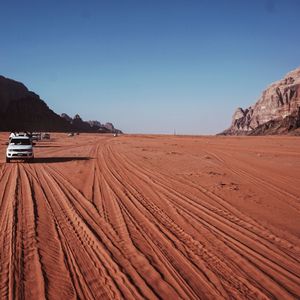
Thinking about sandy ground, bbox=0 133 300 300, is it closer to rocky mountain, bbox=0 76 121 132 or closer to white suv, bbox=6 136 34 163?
white suv, bbox=6 136 34 163

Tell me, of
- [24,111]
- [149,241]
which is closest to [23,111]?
[24,111]

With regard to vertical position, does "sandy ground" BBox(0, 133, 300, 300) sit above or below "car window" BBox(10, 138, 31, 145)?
below

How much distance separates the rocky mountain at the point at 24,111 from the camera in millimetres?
154625

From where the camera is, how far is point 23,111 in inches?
6467

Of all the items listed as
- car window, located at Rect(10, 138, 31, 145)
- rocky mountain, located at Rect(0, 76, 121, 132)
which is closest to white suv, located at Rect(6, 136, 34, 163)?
car window, located at Rect(10, 138, 31, 145)

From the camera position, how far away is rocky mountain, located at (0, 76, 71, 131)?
6093 inches

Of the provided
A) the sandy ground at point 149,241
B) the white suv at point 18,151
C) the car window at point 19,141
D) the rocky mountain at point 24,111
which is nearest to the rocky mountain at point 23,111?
the rocky mountain at point 24,111

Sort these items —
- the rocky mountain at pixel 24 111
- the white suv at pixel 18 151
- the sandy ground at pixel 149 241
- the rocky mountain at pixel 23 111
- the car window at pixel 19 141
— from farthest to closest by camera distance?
the rocky mountain at pixel 23 111, the rocky mountain at pixel 24 111, the car window at pixel 19 141, the white suv at pixel 18 151, the sandy ground at pixel 149 241

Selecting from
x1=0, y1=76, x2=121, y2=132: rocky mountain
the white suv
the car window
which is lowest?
the white suv

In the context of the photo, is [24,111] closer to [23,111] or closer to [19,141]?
[23,111]

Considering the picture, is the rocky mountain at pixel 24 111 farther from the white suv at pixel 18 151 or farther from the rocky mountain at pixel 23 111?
the white suv at pixel 18 151

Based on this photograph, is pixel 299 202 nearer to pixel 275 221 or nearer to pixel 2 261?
pixel 275 221

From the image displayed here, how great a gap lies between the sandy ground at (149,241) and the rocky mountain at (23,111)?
139747 millimetres

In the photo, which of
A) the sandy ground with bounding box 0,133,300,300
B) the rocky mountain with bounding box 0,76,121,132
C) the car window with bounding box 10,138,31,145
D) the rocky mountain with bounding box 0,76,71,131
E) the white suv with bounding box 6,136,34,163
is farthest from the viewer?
the rocky mountain with bounding box 0,76,71,131
